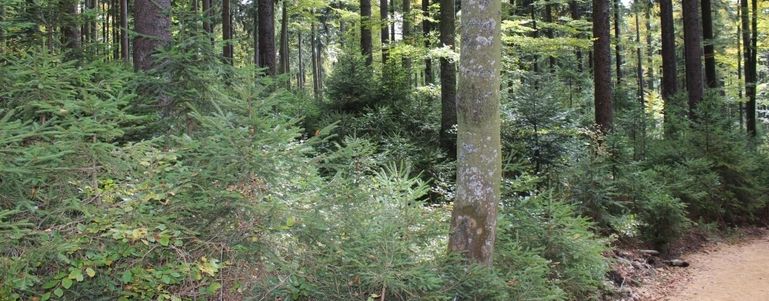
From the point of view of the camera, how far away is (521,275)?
4.46 meters

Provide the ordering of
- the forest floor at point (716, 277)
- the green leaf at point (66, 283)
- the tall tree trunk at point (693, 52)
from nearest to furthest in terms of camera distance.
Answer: the green leaf at point (66, 283), the forest floor at point (716, 277), the tall tree trunk at point (693, 52)

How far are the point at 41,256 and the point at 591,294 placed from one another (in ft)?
17.7

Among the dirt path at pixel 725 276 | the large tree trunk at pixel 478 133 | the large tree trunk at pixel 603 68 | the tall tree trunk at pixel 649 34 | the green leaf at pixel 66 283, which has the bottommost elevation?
the dirt path at pixel 725 276

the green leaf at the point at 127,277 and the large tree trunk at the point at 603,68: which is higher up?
the large tree trunk at the point at 603,68

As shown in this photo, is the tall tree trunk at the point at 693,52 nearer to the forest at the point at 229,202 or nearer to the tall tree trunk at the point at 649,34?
the forest at the point at 229,202

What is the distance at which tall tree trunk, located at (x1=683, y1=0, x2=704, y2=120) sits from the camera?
13867 mm

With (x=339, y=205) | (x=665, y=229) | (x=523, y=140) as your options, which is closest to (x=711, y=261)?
(x=665, y=229)

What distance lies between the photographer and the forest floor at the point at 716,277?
22.3 ft

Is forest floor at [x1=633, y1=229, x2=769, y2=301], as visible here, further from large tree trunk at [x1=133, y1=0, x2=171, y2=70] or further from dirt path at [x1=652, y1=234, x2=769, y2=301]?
large tree trunk at [x1=133, y1=0, x2=171, y2=70]

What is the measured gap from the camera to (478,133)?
4.39 metres

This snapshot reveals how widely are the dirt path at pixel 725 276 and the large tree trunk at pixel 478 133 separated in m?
3.87

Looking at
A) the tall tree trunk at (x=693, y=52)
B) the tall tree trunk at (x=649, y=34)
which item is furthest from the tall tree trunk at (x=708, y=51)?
the tall tree trunk at (x=649, y=34)

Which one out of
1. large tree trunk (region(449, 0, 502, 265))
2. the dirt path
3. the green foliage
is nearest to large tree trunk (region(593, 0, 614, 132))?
the dirt path

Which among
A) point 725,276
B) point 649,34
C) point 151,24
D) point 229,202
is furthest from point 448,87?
point 649,34
